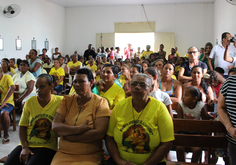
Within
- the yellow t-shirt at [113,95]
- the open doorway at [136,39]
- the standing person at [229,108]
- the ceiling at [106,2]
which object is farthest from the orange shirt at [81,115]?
the open doorway at [136,39]

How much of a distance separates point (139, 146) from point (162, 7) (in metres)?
13.8

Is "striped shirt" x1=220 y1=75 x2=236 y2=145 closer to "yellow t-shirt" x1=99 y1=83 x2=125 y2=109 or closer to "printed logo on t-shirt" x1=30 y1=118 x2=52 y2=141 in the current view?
"yellow t-shirt" x1=99 y1=83 x2=125 y2=109

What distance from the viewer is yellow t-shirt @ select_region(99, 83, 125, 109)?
2877 mm

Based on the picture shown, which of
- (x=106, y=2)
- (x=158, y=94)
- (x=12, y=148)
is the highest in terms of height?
(x=106, y=2)

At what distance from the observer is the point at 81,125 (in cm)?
197

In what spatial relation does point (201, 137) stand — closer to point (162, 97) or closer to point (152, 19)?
point (162, 97)

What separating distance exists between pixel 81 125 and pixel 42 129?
19.3 inches

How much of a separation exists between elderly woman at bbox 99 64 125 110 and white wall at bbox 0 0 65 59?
27.1 ft

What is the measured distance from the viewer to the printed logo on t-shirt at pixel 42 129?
2.21 m

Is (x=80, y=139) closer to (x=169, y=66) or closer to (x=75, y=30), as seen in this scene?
(x=169, y=66)

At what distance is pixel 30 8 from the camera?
11.8 meters

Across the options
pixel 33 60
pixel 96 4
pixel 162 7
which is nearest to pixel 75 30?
pixel 96 4

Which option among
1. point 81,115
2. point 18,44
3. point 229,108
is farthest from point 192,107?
point 18,44

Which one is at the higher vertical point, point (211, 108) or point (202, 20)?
point (202, 20)
